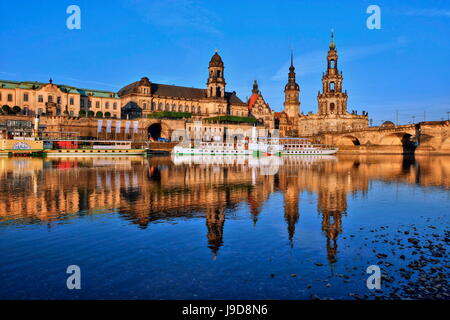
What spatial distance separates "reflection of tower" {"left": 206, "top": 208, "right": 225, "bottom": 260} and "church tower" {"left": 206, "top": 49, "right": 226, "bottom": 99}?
8943cm

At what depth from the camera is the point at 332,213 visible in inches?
616

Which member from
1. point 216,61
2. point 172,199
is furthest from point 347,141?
point 172,199

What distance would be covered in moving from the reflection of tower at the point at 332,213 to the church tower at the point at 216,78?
83.5 metres

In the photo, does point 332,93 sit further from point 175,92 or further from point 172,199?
point 172,199

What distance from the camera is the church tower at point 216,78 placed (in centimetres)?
10181

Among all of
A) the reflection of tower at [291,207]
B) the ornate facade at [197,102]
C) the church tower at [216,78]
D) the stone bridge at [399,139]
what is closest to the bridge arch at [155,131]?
the ornate facade at [197,102]

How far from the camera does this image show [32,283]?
7.88m

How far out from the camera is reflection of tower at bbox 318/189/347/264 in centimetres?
1090

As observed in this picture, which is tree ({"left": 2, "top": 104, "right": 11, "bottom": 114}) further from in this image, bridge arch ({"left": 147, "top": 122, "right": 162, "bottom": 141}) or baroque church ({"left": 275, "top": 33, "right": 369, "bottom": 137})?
baroque church ({"left": 275, "top": 33, "right": 369, "bottom": 137})

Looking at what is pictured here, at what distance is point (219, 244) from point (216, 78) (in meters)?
94.4

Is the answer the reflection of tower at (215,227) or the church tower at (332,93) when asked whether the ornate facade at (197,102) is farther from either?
the reflection of tower at (215,227)

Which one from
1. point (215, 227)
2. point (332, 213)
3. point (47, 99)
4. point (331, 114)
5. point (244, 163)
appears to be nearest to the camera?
point (215, 227)

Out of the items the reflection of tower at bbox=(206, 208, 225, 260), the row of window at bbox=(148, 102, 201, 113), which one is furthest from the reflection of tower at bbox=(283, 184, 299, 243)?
the row of window at bbox=(148, 102, 201, 113)
